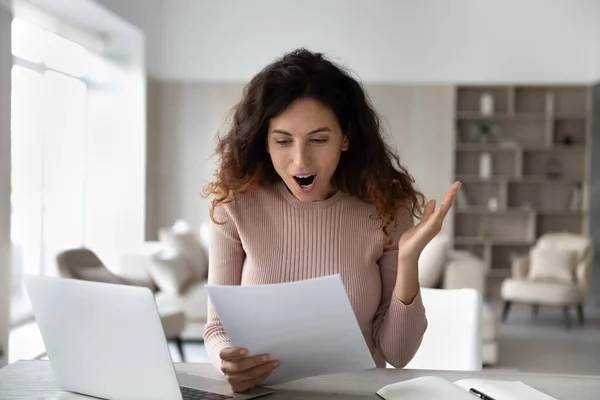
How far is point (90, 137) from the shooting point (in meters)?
8.26

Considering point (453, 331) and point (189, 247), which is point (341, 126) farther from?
point (189, 247)

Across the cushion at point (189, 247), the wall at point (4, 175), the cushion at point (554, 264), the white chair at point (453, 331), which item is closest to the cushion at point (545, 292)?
the cushion at point (554, 264)

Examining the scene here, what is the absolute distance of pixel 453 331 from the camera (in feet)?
6.73

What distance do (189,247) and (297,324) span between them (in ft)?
16.6

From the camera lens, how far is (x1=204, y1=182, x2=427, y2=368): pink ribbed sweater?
176cm

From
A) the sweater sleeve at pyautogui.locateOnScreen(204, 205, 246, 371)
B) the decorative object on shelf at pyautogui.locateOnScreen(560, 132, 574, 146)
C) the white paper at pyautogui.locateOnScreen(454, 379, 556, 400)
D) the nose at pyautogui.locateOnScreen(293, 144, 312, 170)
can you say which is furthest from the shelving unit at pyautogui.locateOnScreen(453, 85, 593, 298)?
the white paper at pyautogui.locateOnScreen(454, 379, 556, 400)

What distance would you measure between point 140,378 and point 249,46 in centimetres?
753

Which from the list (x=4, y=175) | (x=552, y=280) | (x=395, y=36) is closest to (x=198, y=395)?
(x=4, y=175)

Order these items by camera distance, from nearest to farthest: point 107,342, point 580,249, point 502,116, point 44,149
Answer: point 107,342, point 580,249, point 44,149, point 502,116

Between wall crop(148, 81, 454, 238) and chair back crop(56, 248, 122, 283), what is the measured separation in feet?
13.2

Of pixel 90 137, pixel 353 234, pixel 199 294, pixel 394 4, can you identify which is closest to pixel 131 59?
pixel 90 137

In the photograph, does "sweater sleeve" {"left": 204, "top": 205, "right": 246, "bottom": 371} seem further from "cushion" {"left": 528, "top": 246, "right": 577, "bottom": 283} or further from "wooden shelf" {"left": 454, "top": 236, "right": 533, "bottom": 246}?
"wooden shelf" {"left": 454, "top": 236, "right": 533, "bottom": 246}

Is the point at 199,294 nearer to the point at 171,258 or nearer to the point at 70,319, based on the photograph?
the point at 171,258

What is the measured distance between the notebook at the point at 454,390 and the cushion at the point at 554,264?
5706mm
